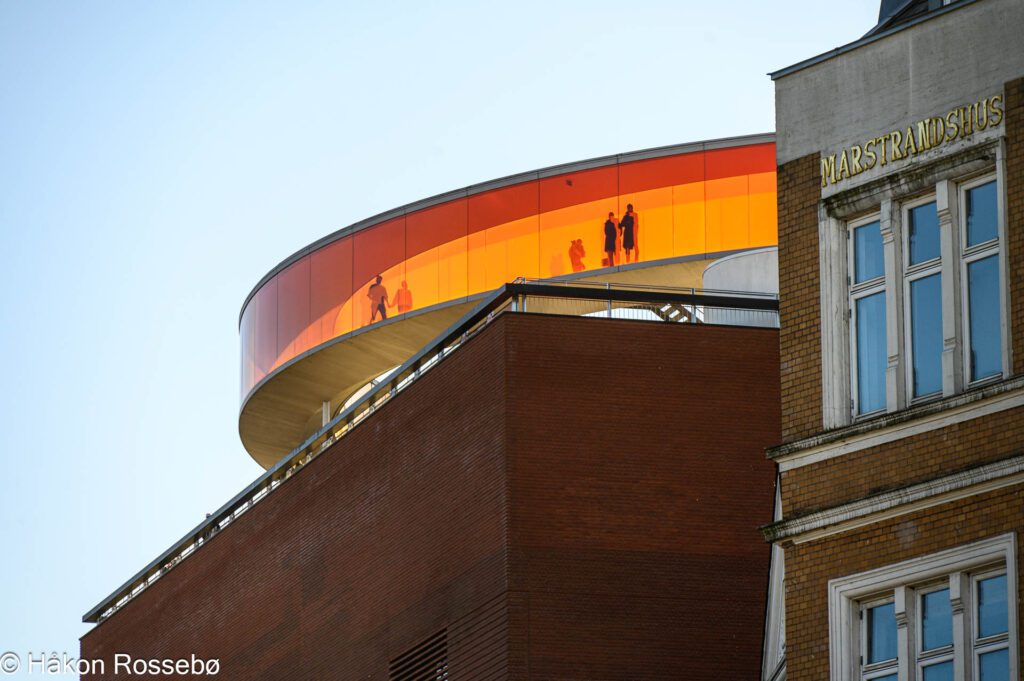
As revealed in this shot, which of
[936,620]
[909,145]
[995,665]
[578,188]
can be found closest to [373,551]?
[578,188]

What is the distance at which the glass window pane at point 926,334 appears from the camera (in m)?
30.4

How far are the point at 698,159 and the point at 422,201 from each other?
690cm

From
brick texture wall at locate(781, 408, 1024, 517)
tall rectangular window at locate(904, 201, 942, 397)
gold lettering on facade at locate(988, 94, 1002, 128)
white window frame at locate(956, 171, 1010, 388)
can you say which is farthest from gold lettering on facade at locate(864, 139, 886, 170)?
brick texture wall at locate(781, 408, 1024, 517)

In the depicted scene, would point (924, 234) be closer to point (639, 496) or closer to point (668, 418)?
point (668, 418)

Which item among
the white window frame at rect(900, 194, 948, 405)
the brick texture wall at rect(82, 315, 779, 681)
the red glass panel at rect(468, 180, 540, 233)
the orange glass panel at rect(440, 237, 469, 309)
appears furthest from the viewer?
the orange glass panel at rect(440, 237, 469, 309)

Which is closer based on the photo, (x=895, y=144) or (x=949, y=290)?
(x=949, y=290)

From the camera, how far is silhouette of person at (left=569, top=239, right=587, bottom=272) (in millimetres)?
52656

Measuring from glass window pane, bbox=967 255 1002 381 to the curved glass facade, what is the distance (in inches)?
832

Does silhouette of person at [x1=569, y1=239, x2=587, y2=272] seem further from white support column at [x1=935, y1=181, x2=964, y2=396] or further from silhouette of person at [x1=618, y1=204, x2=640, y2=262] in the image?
white support column at [x1=935, y1=181, x2=964, y2=396]

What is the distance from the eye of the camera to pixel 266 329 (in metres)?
59.5

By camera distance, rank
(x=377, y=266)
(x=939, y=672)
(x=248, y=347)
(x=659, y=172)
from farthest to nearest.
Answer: (x=248, y=347)
(x=377, y=266)
(x=659, y=172)
(x=939, y=672)

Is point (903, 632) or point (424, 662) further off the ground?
point (424, 662)

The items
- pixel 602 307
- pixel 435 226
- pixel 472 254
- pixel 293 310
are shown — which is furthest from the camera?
pixel 293 310

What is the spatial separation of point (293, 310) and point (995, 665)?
31.7 meters
